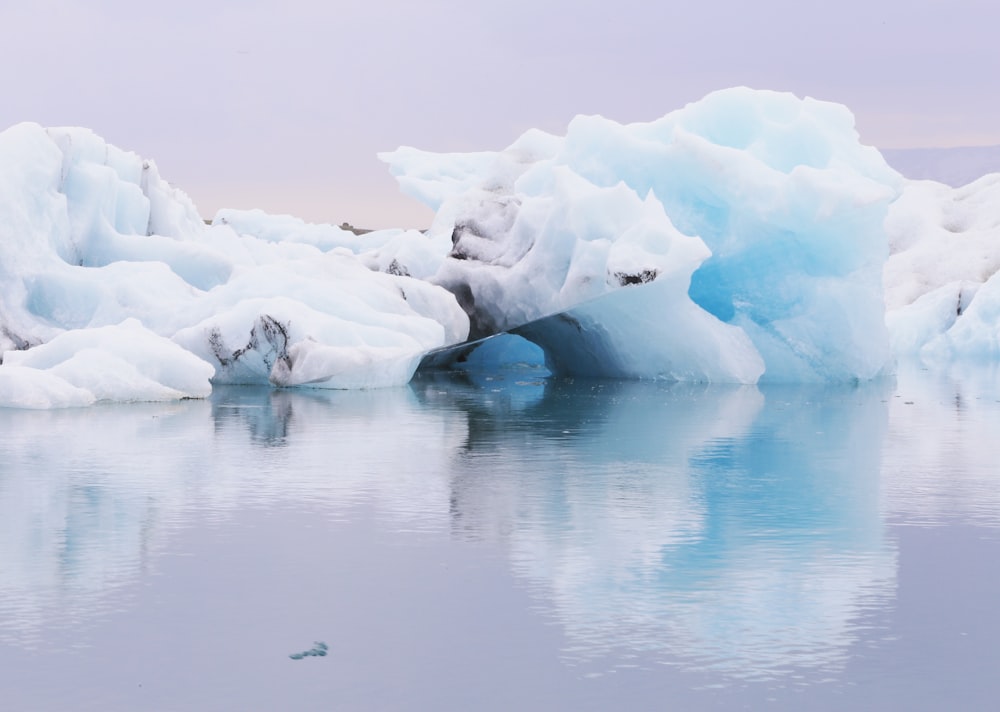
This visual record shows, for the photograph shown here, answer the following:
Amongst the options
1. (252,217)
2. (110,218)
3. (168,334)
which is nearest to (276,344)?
(168,334)

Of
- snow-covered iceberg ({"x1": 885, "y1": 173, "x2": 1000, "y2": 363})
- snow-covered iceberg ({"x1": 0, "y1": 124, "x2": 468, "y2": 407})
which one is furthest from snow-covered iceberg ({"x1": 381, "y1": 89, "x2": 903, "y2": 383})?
snow-covered iceberg ({"x1": 885, "y1": 173, "x2": 1000, "y2": 363})

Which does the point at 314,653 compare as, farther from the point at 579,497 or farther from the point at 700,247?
the point at 700,247

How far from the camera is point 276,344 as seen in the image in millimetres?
17047

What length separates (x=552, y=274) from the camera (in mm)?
19047

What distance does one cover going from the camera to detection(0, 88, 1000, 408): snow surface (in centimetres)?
1703

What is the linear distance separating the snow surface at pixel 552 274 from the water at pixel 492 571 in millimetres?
5201

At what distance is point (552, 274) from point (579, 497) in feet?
35.9

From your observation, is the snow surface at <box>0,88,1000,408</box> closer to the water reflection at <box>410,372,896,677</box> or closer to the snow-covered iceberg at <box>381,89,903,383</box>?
the snow-covered iceberg at <box>381,89,903,383</box>

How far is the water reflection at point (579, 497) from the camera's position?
5367 millimetres

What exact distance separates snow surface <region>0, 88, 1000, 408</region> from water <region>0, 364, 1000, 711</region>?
520cm

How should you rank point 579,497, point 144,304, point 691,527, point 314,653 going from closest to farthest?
point 314,653 < point 691,527 < point 579,497 < point 144,304

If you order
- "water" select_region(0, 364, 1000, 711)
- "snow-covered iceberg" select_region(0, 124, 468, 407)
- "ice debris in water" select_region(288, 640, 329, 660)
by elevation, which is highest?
"snow-covered iceberg" select_region(0, 124, 468, 407)

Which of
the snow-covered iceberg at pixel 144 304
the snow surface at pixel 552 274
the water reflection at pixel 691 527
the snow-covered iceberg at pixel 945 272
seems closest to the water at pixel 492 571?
the water reflection at pixel 691 527

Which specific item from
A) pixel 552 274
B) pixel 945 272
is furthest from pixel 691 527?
pixel 945 272
